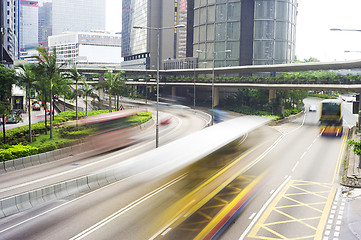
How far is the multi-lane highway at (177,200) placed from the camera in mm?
16984

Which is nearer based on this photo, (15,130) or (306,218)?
(306,218)

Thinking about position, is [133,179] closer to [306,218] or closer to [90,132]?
[306,218]

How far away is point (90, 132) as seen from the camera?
126 feet

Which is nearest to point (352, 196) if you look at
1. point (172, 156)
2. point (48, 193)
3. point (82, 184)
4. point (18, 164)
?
point (172, 156)

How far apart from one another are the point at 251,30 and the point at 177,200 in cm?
9072

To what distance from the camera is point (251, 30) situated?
344 feet

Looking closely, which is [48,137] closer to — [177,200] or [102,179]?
[102,179]

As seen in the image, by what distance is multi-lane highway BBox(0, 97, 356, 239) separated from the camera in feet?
55.7

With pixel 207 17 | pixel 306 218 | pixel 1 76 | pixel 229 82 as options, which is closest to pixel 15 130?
pixel 1 76

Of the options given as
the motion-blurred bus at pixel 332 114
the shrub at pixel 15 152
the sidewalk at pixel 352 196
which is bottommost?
the sidewalk at pixel 352 196

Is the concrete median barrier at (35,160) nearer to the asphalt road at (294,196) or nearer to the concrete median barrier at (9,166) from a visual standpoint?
the concrete median barrier at (9,166)

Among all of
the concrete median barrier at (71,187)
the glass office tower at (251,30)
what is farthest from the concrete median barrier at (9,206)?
the glass office tower at (251,30)

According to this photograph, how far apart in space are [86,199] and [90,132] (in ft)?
58.2

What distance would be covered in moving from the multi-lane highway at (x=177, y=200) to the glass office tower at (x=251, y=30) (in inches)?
2787
